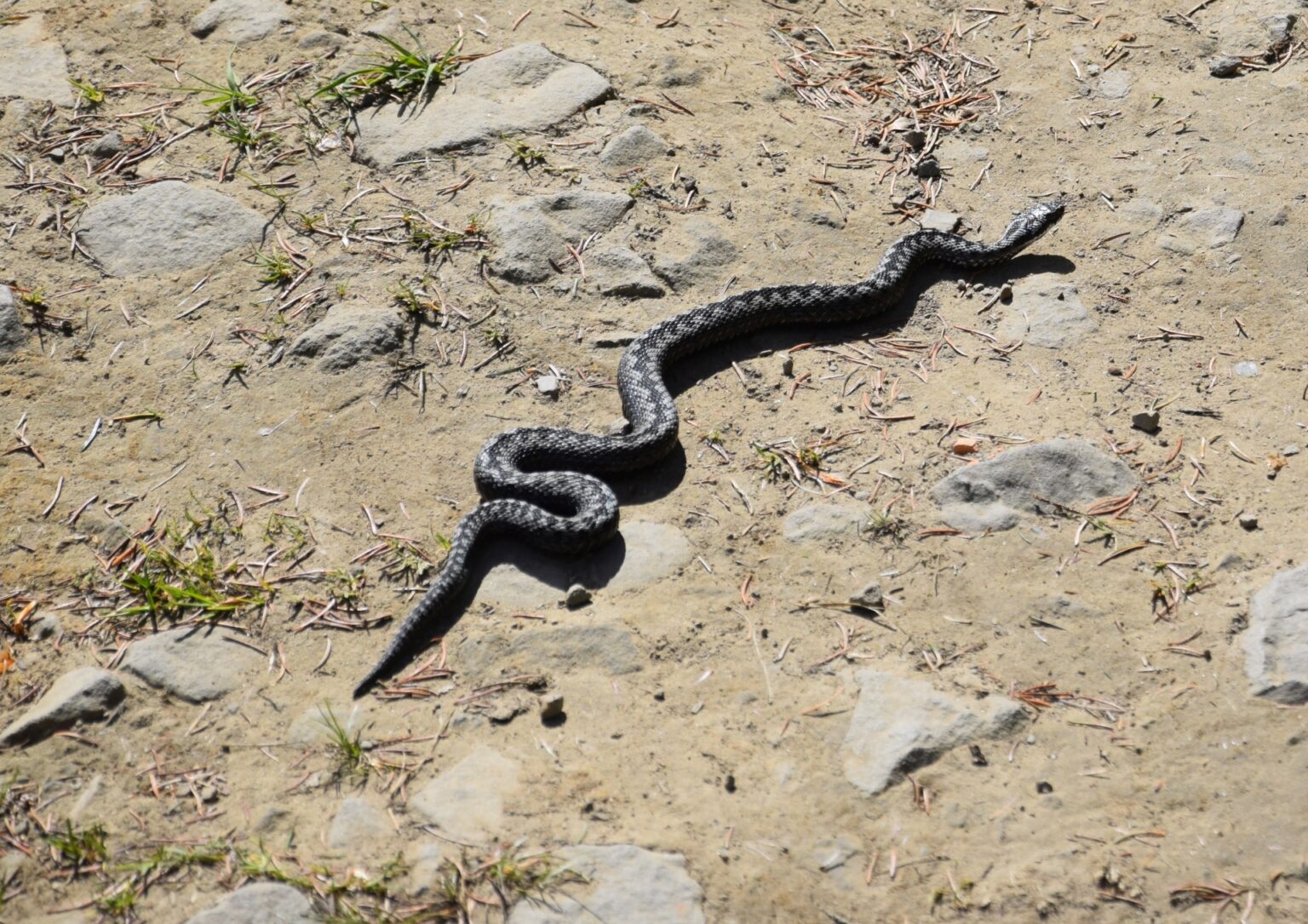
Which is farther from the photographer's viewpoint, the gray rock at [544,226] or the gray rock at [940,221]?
the gray rock at [940,221]

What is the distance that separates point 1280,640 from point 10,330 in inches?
261

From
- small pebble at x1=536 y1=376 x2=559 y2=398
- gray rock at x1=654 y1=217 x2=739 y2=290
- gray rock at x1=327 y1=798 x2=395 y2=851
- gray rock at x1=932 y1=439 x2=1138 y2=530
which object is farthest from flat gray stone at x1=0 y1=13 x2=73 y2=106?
gray rock at x1=932 y1=439 x2=1138 y2=530

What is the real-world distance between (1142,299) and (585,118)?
12.3 ft

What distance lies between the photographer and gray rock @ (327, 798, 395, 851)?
14.1ft

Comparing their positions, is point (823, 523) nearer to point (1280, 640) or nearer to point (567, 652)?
point (567, 652)

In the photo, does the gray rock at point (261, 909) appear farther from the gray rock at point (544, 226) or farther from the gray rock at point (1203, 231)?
the gray rock at point (1203, 231)

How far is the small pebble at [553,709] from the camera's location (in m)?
4.64

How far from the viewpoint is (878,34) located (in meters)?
8.47

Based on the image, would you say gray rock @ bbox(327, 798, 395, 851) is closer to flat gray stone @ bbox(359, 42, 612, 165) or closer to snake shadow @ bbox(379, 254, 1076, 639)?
snake shadow @ bbox(379, 254, 1076, 639)

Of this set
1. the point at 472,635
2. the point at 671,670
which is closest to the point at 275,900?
the point at 472,635

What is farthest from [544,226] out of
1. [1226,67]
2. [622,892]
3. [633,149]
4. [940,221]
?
[1226,67]

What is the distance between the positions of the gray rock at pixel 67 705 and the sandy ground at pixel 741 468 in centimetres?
8

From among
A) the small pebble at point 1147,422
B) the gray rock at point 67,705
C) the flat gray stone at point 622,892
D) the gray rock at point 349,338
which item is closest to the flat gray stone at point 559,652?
the flat gray stone at point 622,892

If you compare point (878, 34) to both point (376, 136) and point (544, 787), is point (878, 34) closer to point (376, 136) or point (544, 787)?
point (376, 136)
